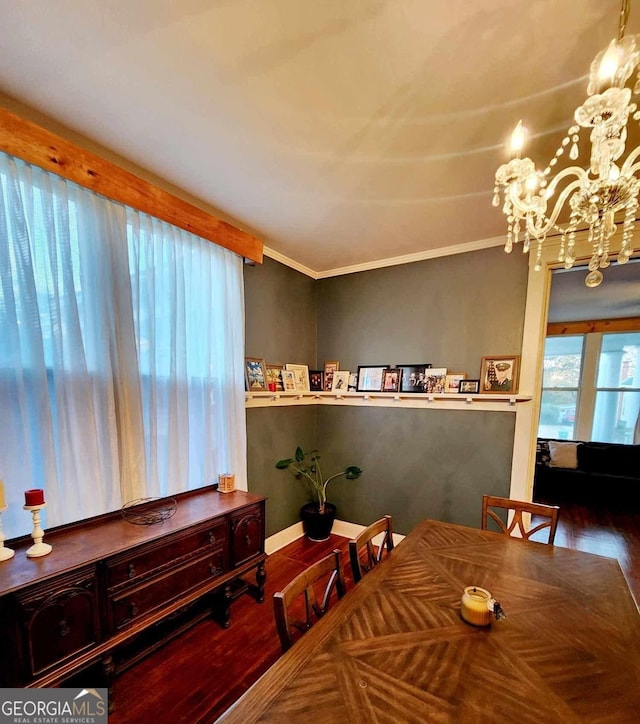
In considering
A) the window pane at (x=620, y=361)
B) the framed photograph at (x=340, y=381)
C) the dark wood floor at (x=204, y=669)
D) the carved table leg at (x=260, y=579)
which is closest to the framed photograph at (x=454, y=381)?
the framed photograph at (x=340, y=381)

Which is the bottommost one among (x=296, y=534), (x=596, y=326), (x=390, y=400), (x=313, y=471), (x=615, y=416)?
(x=296, y=534)

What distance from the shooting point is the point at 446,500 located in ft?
8.50

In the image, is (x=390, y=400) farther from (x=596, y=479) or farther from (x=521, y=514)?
(x=596, y=479)

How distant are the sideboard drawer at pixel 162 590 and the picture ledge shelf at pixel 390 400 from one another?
110 centimetres

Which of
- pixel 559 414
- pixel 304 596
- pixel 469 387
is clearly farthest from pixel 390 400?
pixel 559 414

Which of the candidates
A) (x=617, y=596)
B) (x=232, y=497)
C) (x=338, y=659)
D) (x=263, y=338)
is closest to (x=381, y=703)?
(x=338, y=659)

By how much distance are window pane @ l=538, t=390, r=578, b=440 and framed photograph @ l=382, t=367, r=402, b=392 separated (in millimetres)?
4469

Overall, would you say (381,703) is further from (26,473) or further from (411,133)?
(411,133)

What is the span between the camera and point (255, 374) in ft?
8.52

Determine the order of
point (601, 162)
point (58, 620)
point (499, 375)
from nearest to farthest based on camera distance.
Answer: point (601, 162), point (58, 620), point (499, 375)

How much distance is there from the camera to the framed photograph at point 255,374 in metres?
2.53

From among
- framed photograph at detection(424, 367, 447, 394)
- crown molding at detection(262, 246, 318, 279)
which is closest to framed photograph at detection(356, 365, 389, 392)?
framed photograph at detection(424, 367, 447, 394)

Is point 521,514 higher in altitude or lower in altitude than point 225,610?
higher

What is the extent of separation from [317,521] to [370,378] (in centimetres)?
143
